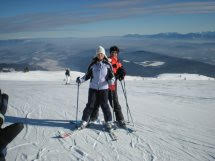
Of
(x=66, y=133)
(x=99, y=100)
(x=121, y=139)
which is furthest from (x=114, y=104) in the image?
(x=66, y=133)

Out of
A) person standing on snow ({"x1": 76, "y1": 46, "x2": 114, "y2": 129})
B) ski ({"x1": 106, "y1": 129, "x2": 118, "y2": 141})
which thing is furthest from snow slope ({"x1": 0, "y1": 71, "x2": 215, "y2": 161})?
person standing on snow ({"x1": 76, "y1": 46, "x2": 114, "y2": 129})

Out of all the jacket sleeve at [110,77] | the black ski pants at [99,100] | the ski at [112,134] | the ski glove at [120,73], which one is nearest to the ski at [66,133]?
the black ski pants at [99,100]

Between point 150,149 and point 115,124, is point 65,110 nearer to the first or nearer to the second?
point 115,124

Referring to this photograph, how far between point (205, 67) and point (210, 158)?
20439cm

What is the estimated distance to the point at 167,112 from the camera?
1043 centimetres

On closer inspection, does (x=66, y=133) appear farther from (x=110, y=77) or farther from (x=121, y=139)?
(x=110, y=77)

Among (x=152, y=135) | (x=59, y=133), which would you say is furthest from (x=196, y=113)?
(x=59, y=133)

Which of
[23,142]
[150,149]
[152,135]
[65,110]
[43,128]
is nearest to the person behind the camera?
[150,149]

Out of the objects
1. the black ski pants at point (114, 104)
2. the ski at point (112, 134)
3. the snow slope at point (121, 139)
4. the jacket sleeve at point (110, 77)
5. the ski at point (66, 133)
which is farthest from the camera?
the black ski pants at point (114, 104)

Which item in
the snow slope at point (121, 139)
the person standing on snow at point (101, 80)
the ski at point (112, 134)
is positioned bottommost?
the snow slope at point (121, 139)

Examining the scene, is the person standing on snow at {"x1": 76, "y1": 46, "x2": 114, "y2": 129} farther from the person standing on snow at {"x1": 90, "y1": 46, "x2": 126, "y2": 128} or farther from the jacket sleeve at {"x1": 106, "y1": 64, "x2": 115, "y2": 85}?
the person standing on snow at {"x1": 90, "y1": 46, "x2": 126, "y2": 128}

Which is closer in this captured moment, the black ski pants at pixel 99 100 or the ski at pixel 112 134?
the ski at pixel 112 134

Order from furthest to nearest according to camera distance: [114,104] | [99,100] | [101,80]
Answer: [114,104] < [99,100] < [101,80]

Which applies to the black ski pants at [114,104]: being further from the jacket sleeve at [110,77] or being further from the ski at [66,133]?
the ski at [66,133]
